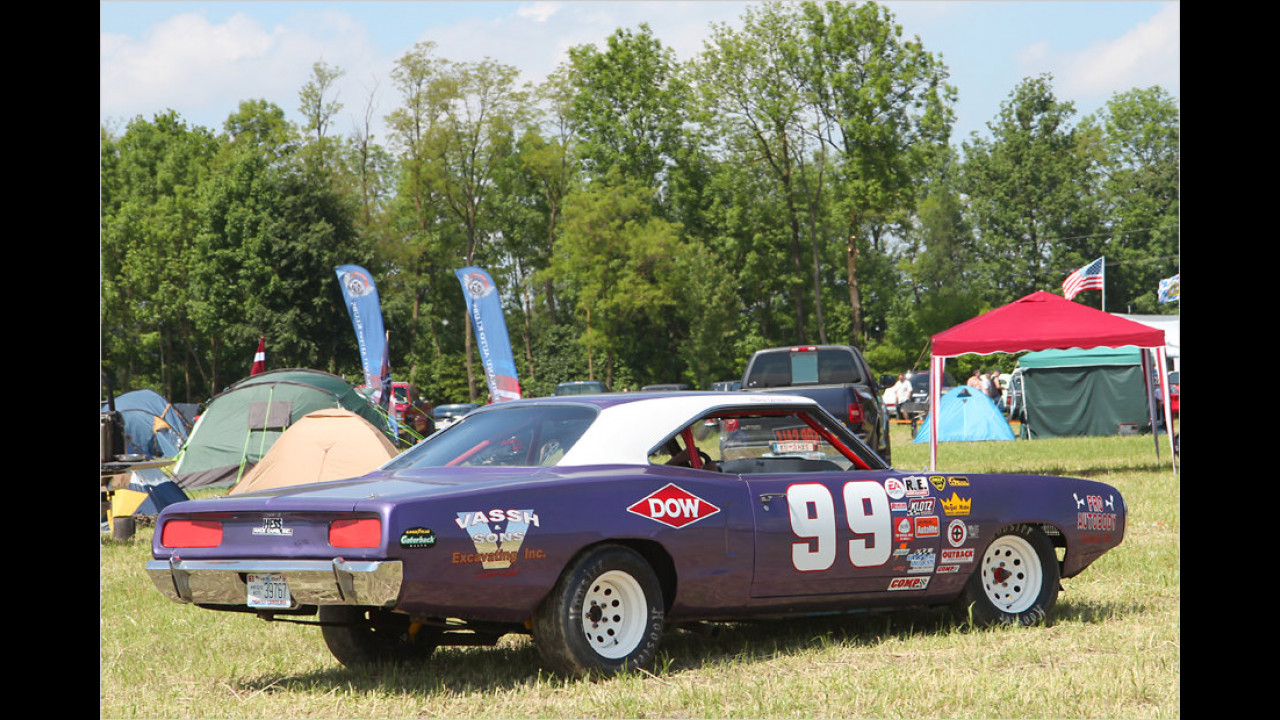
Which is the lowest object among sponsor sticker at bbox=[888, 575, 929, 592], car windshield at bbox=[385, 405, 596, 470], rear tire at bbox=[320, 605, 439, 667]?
rear tire at bbox=[320, 605, 439, 667]

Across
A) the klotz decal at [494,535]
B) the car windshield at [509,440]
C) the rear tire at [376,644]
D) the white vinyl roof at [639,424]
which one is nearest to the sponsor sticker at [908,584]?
the white vinyl roof at [639,424]

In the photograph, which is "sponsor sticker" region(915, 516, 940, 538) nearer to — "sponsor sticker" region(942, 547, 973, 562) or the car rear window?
"sponsor sticker" region(942, 547, 973, 562)

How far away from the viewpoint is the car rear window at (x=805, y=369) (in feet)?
58.9

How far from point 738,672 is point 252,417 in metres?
16.0

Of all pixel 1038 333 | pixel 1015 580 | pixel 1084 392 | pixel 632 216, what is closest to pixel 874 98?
pixel 632 216

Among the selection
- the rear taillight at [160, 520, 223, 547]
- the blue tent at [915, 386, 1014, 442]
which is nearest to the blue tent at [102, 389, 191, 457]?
the blue tent at [915, 386, 1014, 442]

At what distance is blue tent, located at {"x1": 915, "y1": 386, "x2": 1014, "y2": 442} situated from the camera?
29444 millimetres

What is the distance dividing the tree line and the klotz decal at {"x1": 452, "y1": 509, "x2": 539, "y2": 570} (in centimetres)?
4449

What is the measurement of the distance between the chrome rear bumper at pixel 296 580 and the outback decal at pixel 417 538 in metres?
0.09

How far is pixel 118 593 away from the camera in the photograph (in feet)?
30.8

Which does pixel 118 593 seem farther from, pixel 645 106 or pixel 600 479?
pixel 645 106

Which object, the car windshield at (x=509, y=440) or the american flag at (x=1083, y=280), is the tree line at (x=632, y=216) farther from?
the car windshield at (x=509, y=440)
